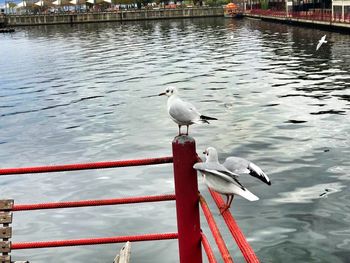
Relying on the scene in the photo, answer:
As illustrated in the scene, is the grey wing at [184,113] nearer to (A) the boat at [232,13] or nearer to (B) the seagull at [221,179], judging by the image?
(B) the seagull at [221,179]

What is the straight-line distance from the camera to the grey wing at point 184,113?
566 cm

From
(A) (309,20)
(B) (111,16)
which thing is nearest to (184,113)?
(A) (309,20)

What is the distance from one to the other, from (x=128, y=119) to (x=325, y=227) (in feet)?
42.3

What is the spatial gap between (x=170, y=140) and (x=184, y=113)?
12330 mm

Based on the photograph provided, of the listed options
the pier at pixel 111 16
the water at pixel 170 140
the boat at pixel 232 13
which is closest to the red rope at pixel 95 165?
the water at pixel 170 140

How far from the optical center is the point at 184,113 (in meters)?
5.67

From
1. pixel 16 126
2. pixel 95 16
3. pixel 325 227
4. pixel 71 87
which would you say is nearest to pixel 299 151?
pixel 325 227

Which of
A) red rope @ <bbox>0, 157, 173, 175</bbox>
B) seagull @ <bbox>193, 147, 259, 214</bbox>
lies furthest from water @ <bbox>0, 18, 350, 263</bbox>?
seagull @ <bbox>193, 147, 259, 214</bbox>

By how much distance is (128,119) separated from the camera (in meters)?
21.8

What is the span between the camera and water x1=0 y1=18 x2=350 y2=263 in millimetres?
10195

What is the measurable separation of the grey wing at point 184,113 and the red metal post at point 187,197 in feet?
4.83

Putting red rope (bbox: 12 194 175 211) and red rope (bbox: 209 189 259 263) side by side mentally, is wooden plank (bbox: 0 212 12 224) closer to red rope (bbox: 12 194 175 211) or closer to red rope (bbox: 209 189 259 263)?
red rope (bbox: 12 194 175 211)

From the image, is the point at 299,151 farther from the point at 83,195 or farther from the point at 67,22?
the point at 67,22

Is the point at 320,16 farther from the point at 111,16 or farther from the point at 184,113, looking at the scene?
the point at 111,16
